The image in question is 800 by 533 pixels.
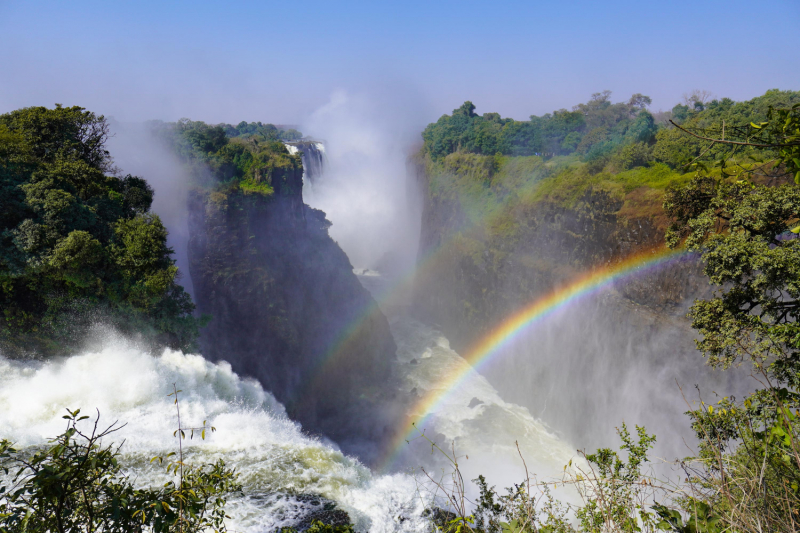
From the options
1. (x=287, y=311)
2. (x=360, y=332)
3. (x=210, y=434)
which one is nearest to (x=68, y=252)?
(x=210, y=434)

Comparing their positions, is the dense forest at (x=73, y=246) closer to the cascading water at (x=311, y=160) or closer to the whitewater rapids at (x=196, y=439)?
the whitewater rapids at (x=196, y=439)

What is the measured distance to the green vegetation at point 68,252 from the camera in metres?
14.5

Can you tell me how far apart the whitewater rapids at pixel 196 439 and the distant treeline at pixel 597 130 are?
2565 centimetres

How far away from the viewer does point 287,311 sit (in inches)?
1008

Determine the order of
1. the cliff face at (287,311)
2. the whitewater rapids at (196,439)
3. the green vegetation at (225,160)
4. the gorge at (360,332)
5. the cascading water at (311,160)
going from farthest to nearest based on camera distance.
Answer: the cascading water at (311,160) < the green vegetation at (225,160) < the cliff face at (287,311) < the gorge at (360,332) < the whitewater rapids at (196,439)

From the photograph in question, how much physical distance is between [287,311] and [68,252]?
41.4ft

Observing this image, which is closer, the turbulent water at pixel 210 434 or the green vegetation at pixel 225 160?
the turbulent water at pixel 210 434

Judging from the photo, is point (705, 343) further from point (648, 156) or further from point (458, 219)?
point (458, 219)

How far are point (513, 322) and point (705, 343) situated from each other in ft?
66.4

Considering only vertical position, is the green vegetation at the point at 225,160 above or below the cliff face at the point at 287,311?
above

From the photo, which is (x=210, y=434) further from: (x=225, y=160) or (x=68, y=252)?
(x=225, y=160)

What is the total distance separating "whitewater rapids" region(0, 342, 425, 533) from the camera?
39.1 feet

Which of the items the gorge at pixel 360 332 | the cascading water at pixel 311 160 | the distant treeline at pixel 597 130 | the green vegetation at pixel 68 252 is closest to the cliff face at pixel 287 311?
the gorge at pixel 360 332

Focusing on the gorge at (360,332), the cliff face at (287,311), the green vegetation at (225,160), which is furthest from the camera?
the green vegetation at (225,160)
